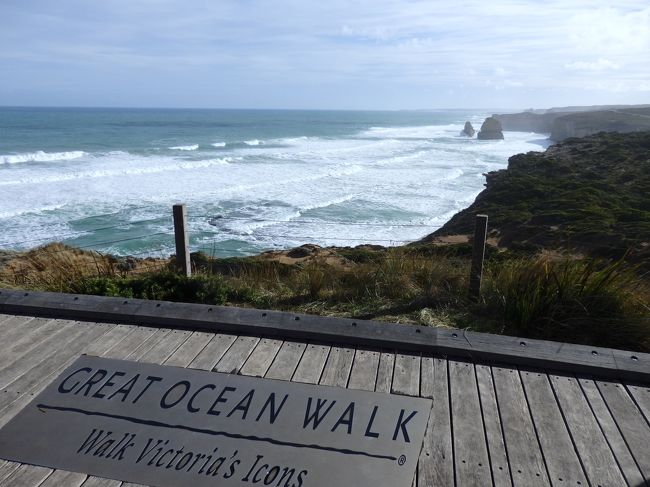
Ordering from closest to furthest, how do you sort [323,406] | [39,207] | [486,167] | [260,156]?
1. [323,406]
2. [39,207]
3. [486,167]
4. [260,156]

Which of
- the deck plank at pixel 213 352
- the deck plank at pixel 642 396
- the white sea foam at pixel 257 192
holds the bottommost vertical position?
the white sea foam at pixel 257 192

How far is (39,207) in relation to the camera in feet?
66.5

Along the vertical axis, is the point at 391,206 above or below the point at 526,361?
below

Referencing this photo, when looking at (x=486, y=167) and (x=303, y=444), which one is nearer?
(x=303, y=444)

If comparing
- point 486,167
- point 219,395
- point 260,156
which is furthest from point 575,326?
point 260,156

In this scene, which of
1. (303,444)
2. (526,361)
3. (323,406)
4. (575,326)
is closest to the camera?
(303,444)

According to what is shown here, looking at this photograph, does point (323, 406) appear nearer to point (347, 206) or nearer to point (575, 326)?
point (575, 326)

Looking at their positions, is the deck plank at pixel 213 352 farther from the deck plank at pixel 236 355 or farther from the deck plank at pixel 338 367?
the deck plank at pixel 338 367

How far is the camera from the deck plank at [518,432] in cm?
218

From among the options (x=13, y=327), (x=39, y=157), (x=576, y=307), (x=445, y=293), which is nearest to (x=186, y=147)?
(x=39, y=157)

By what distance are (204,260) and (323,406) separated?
16.2 ft

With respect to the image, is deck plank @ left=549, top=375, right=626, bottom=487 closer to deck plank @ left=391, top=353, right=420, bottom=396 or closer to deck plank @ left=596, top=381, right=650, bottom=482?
deck plank @ left=596, top=381, right=650, bottom=482

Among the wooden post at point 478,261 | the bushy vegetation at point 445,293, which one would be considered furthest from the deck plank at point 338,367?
the wooden post at point 478,261

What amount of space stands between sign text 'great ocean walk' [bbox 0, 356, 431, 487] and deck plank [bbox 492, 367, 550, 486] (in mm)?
372
